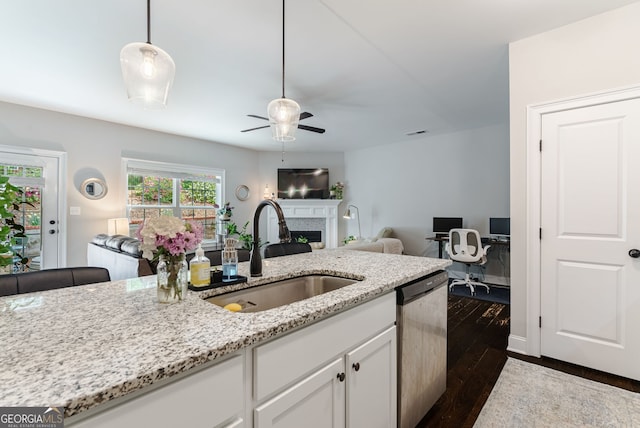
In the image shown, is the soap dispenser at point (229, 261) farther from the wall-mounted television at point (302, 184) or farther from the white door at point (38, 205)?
the wall-mounted television at point (302, 184)

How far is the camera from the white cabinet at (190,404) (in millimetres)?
604

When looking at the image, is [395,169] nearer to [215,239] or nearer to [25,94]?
[215,239]

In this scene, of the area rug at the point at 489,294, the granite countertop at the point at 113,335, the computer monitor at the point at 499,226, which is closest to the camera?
the granite countertop at the point at 113,335

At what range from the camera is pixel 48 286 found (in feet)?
4.88

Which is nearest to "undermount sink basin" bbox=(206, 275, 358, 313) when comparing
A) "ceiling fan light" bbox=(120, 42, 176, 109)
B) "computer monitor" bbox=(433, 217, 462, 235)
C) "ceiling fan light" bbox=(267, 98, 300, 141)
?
"ceiling fan light" bbox=(120, 42, 176, 109)

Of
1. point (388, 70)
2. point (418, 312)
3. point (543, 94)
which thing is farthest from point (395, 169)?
point (418, 312)

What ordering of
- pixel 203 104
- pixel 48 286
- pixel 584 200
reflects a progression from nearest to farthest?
pixel 48 286 → pixel 584 200 → pixel 203 104

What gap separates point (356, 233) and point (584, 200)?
5043 millimetres

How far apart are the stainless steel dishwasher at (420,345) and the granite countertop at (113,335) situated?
0.85 feet

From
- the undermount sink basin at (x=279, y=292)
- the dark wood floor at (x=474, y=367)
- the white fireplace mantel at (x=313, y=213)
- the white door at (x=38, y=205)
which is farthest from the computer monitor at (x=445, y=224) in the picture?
the white door at (x=38, y=205)

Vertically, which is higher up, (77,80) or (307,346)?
(77,80)

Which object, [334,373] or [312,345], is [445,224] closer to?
[334,373]

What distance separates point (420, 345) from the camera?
5.44ft

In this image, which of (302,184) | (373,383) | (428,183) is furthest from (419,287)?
(302,184)
